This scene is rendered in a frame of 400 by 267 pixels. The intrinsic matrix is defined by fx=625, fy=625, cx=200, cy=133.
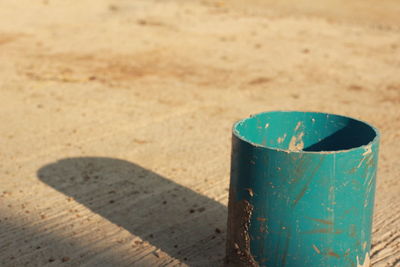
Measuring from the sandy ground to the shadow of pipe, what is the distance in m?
0.01

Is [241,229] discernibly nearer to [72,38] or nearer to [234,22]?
[72,38]

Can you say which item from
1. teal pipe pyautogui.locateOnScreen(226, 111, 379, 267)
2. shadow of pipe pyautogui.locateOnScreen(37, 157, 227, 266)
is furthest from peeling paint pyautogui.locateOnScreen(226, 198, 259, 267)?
shadow of pipe pyautogui.locateOnScreen(37, 157, 227, 266)

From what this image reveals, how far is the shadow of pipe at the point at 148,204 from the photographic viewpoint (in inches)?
154

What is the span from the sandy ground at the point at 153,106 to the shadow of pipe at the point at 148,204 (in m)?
0.01

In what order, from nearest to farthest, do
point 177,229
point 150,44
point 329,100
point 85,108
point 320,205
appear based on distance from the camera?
point 320,205, point 177,229, point 85,108, point 329,100, point 150,44

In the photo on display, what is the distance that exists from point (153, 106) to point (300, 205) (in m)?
3.66

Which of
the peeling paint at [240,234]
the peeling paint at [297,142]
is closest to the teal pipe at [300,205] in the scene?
the peeling paint at [240,234]

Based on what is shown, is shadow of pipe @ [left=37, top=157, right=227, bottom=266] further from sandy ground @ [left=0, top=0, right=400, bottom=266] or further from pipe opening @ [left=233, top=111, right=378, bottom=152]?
pipe opening @ [left=233, top=111, right=378, bottom=152]

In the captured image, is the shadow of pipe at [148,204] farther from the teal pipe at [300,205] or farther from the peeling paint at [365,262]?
the peeling paint at [365,262]

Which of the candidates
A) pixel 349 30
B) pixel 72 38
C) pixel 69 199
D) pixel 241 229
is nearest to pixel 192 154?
pixel 69 199

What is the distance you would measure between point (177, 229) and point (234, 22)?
24.5 feet

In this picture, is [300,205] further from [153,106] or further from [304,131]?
[153,106]

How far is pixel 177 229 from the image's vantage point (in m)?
4.10

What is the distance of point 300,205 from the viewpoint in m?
3.12
